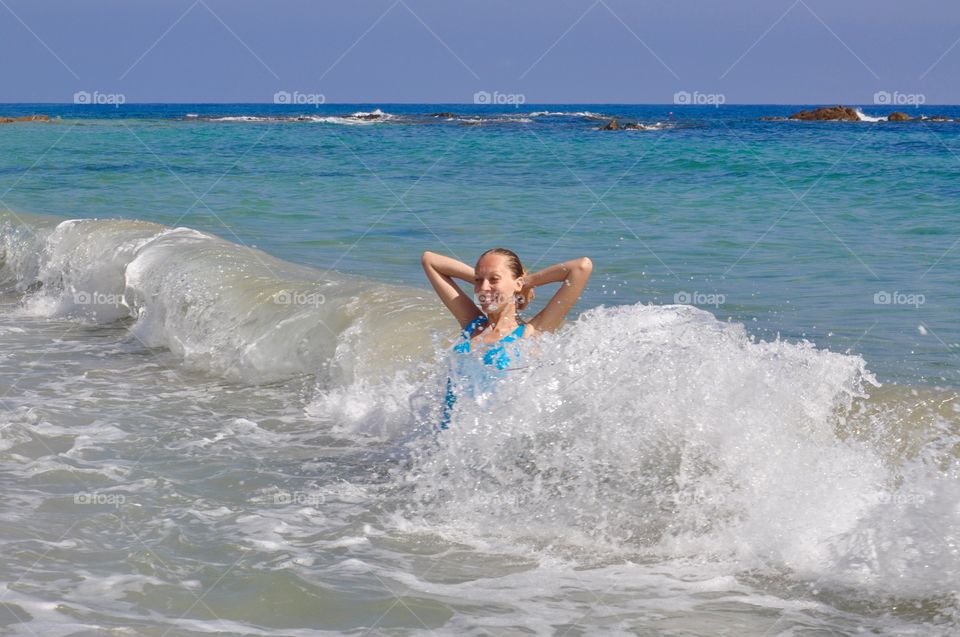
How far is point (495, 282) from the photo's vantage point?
5.86 meters

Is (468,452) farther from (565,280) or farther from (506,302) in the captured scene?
(565,280)

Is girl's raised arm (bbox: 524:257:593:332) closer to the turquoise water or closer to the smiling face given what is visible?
the smiling face

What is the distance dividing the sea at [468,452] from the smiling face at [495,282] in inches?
12.9

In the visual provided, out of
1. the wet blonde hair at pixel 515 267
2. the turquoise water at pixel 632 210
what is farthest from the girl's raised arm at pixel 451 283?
the turquoise water at pixel 632 210

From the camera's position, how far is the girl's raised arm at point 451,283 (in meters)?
6.26

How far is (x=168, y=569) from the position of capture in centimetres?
449

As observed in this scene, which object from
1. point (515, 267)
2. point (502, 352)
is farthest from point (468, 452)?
point (515, 267)

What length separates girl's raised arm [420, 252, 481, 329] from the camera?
626 cm

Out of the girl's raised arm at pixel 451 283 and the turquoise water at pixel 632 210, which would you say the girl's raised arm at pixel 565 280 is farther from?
the turquoise water at pixel 632 210

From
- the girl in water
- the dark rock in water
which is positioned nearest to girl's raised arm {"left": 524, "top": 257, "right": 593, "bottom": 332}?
the girl in water

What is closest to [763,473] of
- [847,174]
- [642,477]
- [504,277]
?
[642,477]

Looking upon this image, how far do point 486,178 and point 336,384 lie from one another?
16398mm

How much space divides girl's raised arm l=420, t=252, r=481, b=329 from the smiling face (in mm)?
316

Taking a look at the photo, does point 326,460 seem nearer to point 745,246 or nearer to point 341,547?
point 341,547
